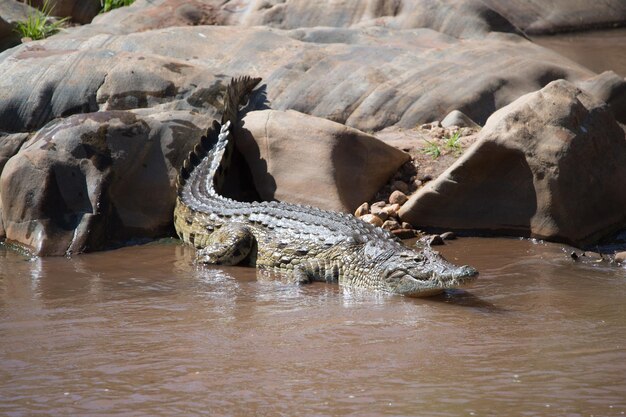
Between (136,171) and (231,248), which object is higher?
(136,171)

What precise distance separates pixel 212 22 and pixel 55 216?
16.1 feet

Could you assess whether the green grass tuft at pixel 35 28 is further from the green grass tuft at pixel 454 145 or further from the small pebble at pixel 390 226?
the small pebble at pixel 390 226

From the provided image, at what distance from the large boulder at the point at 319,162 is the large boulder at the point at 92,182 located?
0.82 metres

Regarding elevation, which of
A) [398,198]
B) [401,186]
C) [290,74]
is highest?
[290,74]

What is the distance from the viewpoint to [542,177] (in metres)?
7.59

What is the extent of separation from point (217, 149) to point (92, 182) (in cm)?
117

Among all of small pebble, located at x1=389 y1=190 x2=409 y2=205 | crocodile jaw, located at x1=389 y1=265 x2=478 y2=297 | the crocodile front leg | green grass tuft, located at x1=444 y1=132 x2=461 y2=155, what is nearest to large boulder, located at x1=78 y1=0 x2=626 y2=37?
green grass tuft, located at x1=444 y1=132 x2=461 y2=155

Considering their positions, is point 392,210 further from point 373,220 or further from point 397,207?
point 373,220

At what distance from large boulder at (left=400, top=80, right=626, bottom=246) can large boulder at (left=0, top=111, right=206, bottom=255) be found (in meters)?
2.36

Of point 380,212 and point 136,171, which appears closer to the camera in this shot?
point 380,212

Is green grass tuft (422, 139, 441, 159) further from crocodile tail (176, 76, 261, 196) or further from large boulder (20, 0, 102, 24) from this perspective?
large boulder (20, 0, 102, 24)

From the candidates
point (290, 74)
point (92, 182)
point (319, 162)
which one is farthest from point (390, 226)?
point (290, 74)

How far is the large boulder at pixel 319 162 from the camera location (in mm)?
8305

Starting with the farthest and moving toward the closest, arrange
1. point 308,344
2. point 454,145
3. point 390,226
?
1. point 454,145
2. point 390,226
3. point 308,344
